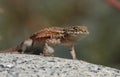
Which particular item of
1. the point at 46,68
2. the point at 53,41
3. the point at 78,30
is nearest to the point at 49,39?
the point at 53,41

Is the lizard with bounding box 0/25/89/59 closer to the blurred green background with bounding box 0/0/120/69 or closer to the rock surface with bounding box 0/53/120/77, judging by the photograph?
the rock surface with bounding box 0/53/120/77

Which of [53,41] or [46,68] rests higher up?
[53,41]

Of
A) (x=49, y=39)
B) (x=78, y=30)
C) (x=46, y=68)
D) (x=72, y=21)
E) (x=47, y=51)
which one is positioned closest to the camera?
(x=46, y=68)

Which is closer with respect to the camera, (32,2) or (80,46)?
(80,46)

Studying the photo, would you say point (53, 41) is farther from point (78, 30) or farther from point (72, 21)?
point (72, 21)

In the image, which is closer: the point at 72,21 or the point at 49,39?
the point at 49,39

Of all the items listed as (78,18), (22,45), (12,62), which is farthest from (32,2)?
(12,62)

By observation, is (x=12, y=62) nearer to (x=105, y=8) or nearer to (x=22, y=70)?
(x=22, y=70)

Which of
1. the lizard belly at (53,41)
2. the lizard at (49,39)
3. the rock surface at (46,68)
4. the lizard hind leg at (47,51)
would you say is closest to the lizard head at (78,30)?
the lizard at (49,39)
